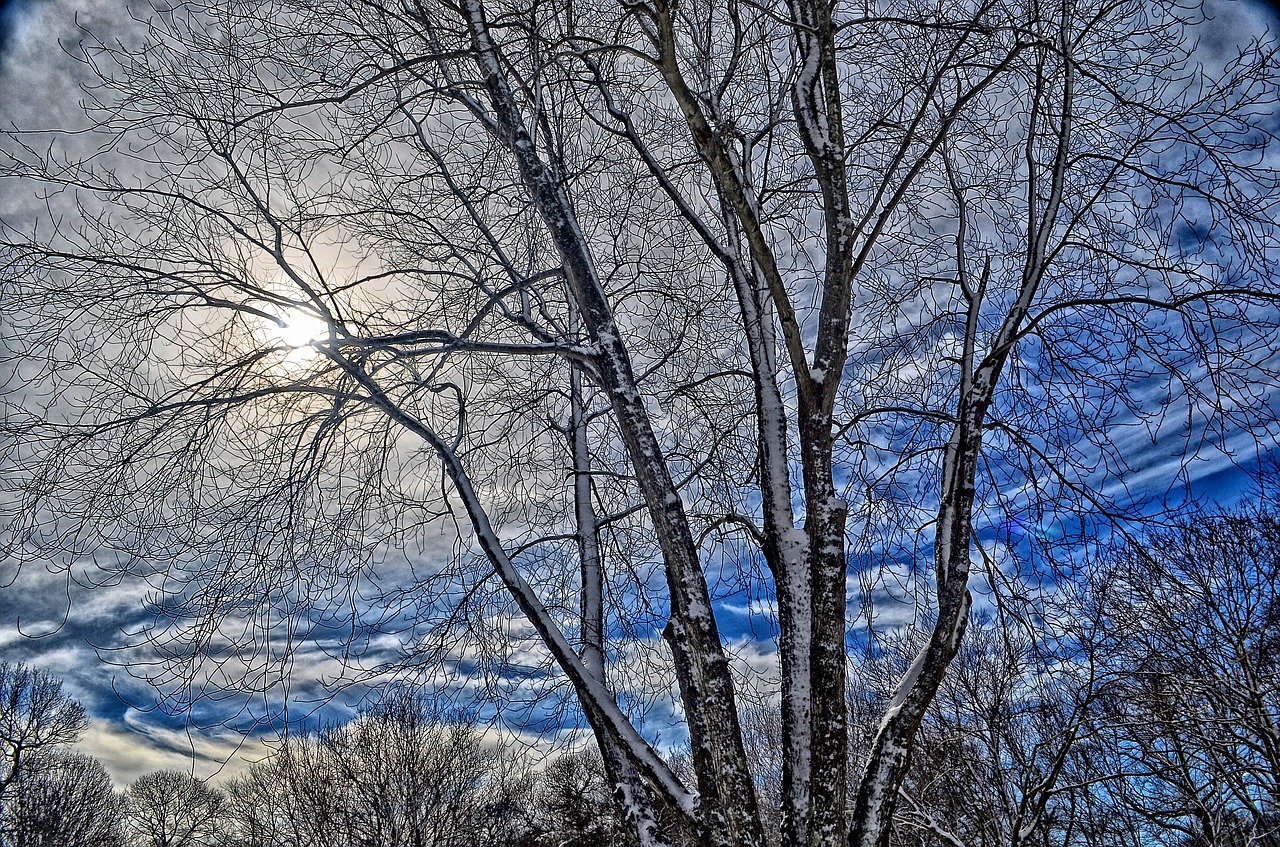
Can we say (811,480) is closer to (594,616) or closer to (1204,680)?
(594,616)

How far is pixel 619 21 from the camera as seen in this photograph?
15.2 feet

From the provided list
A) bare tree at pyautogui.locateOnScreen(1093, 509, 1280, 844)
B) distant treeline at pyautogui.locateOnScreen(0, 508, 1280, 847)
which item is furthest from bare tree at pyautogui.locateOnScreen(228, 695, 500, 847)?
bare tree at pyautogui.locateOnScreen(1093, 509, 1280, 844)

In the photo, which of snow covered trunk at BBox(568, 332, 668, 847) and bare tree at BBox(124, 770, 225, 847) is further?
bare tree at BBox(124, 770, 225, 847)

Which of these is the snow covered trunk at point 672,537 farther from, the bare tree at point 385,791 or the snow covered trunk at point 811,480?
the bare tree at point 385,791

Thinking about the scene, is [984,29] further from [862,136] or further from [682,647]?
[682,647]

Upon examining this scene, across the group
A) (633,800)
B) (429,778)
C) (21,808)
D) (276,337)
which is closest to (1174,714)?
(633,800)

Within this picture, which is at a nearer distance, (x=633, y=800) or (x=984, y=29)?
(x=984, y=29)

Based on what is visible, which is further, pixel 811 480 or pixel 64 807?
pixel 64 807

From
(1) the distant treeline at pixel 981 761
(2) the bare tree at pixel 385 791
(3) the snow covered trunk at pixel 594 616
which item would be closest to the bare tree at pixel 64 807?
(1) the distant treeline at pixel 981 761

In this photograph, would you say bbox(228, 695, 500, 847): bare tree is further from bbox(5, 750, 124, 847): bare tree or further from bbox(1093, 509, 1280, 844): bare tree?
bbox(1093, 509, 1280, 844): bare tree

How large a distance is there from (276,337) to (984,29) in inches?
175

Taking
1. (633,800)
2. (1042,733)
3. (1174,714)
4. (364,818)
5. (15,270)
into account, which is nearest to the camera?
(15,270)

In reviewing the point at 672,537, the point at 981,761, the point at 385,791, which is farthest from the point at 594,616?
the point at 385,791

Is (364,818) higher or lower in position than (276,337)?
lower
